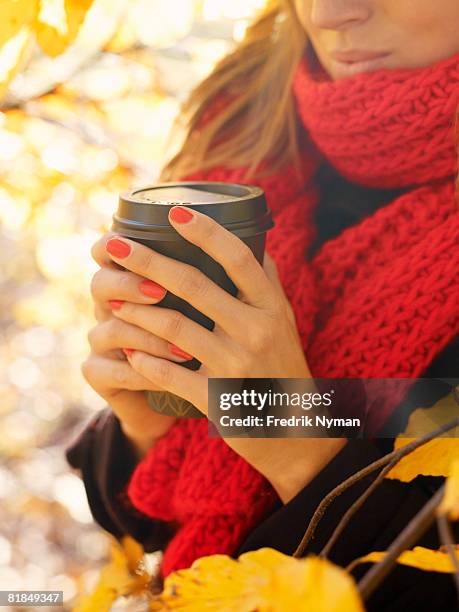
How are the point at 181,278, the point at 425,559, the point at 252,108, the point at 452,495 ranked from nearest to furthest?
the point at 452,495, the point at 425,559, the point at 181,278, the point at 252,108

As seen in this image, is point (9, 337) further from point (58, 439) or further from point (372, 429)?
point (372, 429)

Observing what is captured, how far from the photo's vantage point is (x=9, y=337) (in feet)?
5.17

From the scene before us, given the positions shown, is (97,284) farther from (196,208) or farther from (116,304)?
(196,208)

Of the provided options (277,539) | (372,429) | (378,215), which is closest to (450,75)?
(378,215)

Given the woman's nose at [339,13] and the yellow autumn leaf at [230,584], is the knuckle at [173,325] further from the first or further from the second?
the woman's nose at [339,13]

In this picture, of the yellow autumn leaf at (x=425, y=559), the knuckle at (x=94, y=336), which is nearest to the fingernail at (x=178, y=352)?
the knuckle at (x=94, y=336)

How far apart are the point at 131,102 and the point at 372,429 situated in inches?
48.9

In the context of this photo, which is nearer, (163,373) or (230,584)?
(230,584)

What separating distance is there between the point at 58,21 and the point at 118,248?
223 millimetres

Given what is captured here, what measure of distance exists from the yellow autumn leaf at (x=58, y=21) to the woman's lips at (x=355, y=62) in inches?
8.8

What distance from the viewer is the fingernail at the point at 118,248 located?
48cm

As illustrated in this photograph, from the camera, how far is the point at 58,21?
0.57 metres

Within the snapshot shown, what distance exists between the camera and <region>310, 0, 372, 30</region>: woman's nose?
1.82 feet

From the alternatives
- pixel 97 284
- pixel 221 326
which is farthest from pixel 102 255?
pixel 221 326
